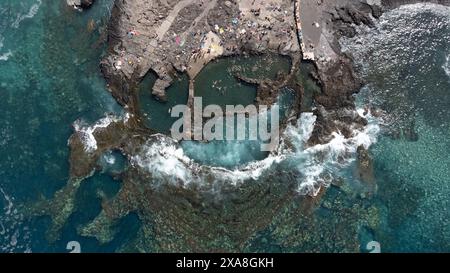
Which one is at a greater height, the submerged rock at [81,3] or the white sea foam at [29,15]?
the submerged rock at [81,3]

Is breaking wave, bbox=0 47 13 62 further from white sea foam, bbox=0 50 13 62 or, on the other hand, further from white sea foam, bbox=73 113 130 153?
white sea foam, bbox=73 113 130 153

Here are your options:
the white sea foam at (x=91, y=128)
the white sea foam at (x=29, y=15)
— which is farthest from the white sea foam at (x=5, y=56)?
the white sea foam at (x=91, y=128)

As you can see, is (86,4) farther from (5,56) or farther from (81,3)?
(5,56)

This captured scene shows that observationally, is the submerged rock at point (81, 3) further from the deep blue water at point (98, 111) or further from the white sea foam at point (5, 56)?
the white sea foam at point (5, 56)

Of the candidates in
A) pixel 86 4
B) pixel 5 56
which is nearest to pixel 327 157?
pixel 86 4

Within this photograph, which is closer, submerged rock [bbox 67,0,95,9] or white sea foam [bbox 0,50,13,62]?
white sea foam [bbox 0,50,13,62]

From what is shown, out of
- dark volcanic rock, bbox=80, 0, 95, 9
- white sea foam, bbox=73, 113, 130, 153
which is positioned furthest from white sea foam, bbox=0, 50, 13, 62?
white sea foam, bbox=73, 113, 130, 153
